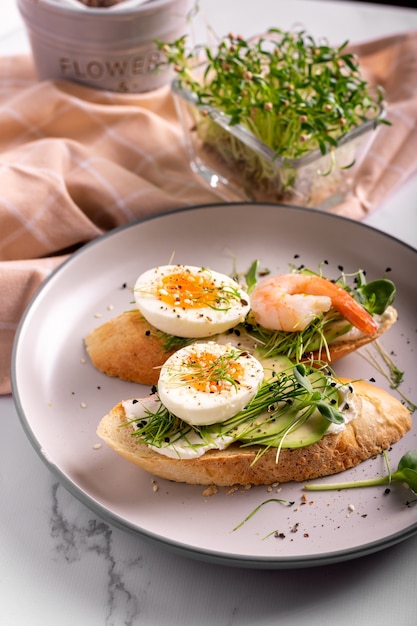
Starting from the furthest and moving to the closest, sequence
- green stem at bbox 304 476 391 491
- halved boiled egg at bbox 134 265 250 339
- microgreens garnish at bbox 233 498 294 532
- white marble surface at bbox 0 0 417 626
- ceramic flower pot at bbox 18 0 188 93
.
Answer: ceramic flower pot at bbox 18 0 188 93, halved boiled egg at bbox 134 265 250 339, green stem at bbox 304 476 391 491, microgreens garnish at bbox 233 498 294 532, white marble surface at bbox 0 0 417 626

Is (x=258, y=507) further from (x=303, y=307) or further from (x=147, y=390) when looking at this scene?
(x=303, y=307)

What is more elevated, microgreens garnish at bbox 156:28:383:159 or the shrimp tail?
microgreens garnish at bbox 156:28:383:159

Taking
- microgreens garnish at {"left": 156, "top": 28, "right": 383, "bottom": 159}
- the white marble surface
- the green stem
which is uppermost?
microgreens garnish at {"left": 156, "top": 28, "right": 383, "bottom": 159}

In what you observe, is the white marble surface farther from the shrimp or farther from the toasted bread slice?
the shrimp

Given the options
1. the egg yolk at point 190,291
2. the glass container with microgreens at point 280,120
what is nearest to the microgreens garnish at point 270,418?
the egg yolk at point 190,291

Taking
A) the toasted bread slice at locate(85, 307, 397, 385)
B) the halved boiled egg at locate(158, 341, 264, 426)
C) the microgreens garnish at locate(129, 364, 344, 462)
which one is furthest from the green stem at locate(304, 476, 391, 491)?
the toasted bread slice at locate(85, 307, 397, 385)

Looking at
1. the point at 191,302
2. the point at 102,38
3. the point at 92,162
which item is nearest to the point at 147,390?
the point at 191,302

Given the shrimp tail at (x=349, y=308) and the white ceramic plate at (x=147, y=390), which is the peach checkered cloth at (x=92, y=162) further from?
the shrimp tail at (x=349, y=308)
